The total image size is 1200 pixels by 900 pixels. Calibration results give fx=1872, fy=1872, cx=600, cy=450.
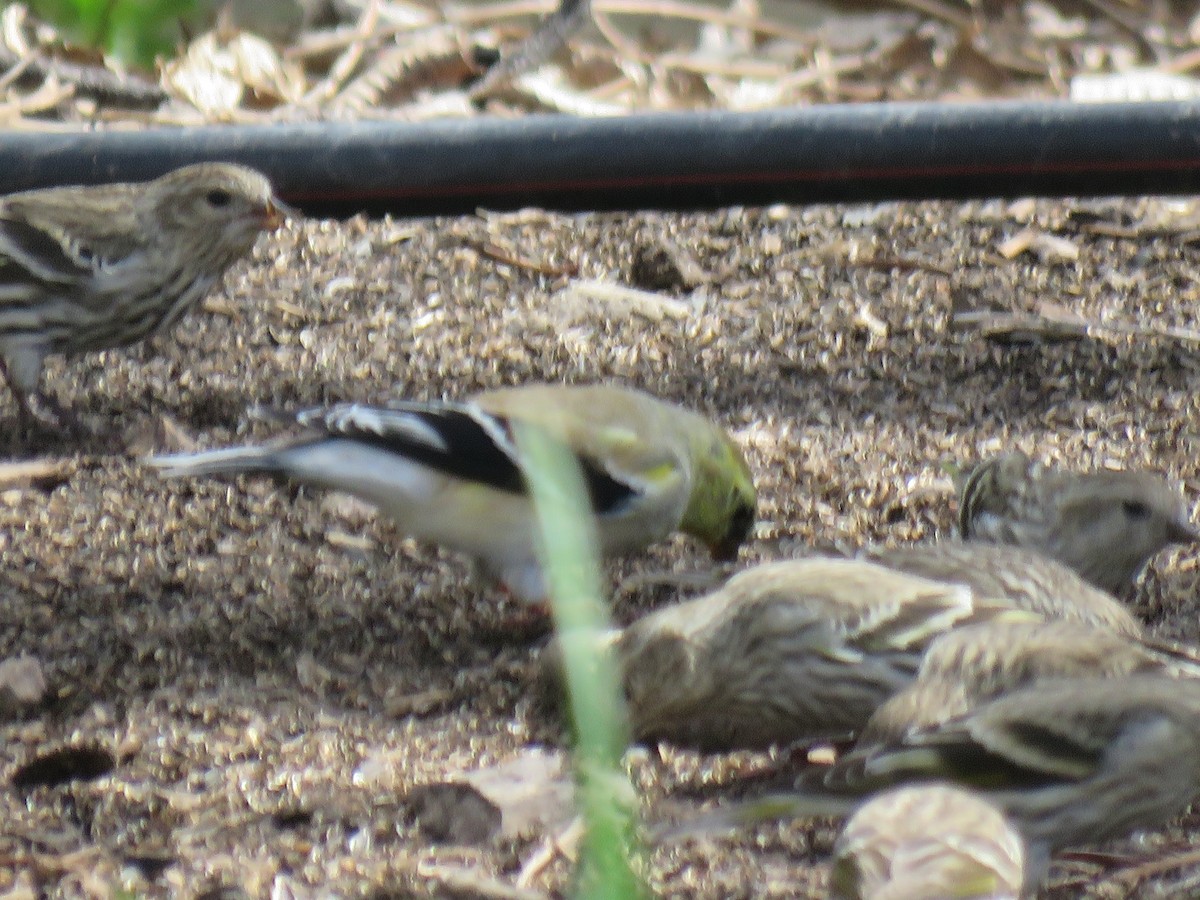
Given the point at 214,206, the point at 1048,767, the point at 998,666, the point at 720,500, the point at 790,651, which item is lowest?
the point at 1048,767

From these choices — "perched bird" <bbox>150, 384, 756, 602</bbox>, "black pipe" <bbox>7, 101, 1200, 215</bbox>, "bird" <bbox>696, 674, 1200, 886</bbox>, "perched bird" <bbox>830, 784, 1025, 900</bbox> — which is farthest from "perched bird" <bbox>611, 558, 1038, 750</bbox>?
"black pipe" <bbox>7, 101, 1200, 215</bbox>

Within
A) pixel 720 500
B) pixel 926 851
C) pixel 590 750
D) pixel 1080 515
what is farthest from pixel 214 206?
pixel 590 750

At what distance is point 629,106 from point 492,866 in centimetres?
515

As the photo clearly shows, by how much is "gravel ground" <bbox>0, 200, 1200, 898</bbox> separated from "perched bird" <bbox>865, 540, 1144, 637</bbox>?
0.37 meters

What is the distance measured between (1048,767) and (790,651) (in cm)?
93

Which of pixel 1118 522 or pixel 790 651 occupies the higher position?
pixel 1118 522

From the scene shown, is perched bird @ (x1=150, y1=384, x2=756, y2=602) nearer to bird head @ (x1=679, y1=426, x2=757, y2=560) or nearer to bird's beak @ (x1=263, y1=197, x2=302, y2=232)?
bird head @ (x1=679, y1=426, x2=757, y2=560)

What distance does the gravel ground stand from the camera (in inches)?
131

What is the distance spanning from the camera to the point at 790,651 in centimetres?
402

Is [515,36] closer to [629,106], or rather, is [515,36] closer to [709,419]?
[629,106]

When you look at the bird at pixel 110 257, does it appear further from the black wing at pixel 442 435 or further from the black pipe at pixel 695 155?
the black wing at pixel 442 435

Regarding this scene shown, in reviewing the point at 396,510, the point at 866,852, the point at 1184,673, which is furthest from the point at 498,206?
the point at 866,852

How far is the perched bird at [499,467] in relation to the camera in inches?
175

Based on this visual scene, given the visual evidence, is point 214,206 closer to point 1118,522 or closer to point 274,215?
point 274,215
